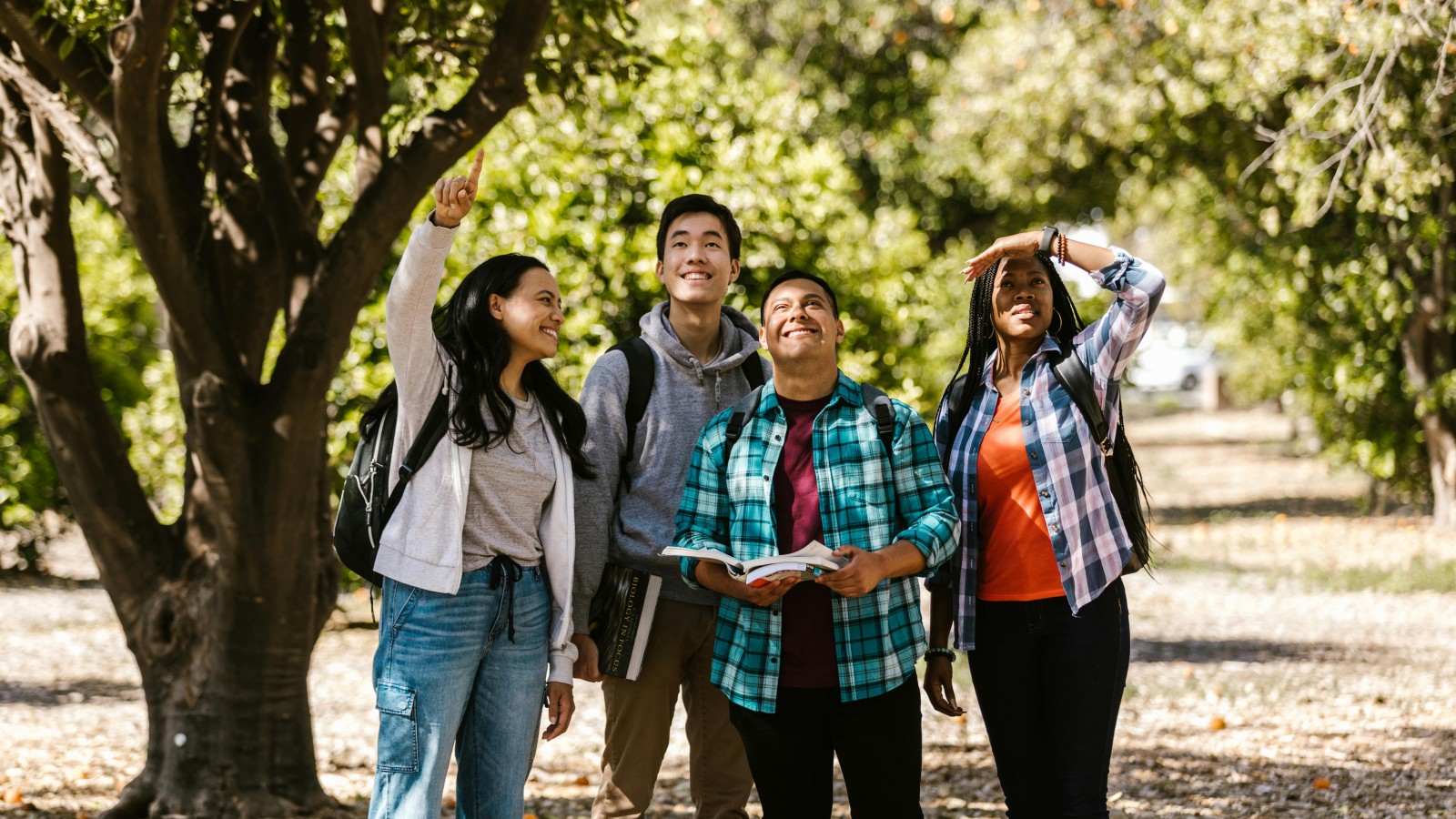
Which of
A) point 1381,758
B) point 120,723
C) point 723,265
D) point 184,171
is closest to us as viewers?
point 723,265

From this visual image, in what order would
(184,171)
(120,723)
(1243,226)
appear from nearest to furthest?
(184,171), (120,723), (1243,226)

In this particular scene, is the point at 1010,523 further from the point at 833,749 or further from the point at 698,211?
the point at 698,211

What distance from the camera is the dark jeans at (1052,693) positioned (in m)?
3.47

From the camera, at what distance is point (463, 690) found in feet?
11.1

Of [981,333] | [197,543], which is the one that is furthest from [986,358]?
[197,543]

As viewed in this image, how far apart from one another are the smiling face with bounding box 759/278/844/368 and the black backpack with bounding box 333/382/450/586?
2.72 ft

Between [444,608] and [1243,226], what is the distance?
1729 centimetres

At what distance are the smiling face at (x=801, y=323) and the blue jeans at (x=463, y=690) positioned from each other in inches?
33.1

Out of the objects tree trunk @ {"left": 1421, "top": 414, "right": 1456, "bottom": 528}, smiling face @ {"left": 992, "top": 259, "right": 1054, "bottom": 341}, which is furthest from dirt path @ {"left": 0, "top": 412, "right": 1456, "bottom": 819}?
smiling face @ {"left": 992, "top": 259, "right": 1054, "bottom": 341}

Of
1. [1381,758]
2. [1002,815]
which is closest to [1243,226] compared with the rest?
[1381,758]

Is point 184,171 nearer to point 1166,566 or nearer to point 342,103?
point 342,103

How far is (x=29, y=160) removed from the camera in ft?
16.9

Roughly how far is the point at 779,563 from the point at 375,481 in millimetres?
1035

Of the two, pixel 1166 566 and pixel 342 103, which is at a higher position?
pixel 342 103
